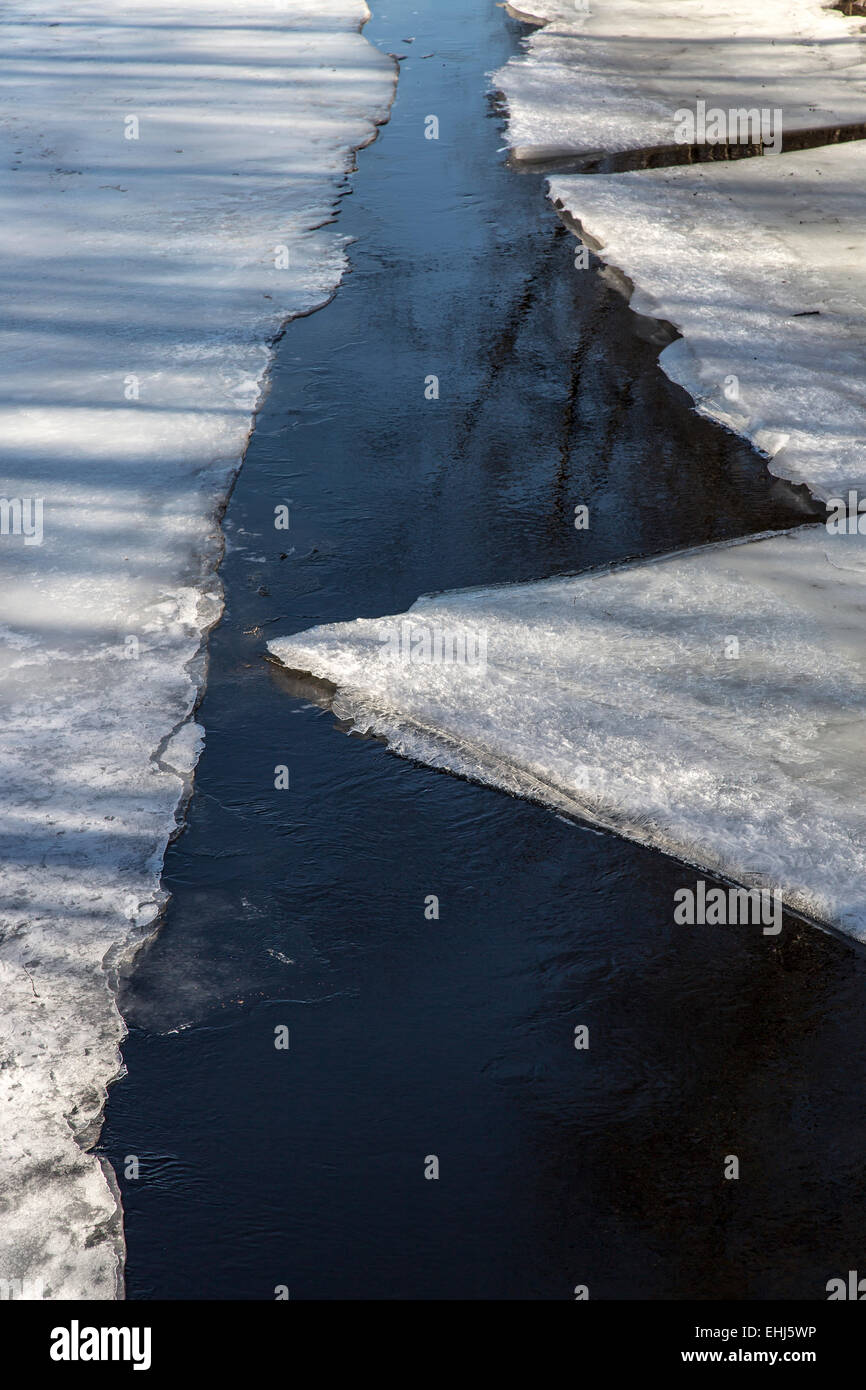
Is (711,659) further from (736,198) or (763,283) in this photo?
(736,198)

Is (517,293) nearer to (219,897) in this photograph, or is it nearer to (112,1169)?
(219,897)

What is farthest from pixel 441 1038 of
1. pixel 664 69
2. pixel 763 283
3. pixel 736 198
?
pixel 664 69

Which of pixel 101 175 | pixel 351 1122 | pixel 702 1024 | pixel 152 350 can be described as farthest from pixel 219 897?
pixel 101 175

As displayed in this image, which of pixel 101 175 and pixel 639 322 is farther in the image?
pixel 101 175

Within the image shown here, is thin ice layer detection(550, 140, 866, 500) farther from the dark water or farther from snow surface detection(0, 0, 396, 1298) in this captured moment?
snow surface detection(0, 0, 396, 1298)

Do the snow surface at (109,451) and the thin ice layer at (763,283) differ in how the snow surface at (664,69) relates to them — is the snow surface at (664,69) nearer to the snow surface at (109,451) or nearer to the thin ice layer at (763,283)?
the thin ice layer at (763,283)
